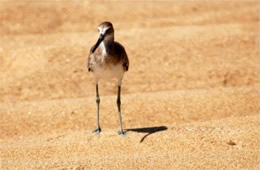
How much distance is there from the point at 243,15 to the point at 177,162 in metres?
10.1

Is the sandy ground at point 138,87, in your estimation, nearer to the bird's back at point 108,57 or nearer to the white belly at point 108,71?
the white belly at point 108,71

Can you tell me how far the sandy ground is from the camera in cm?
664

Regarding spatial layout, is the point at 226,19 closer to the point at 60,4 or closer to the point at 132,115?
the point at 60,4

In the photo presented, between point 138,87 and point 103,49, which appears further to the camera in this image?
point 138,87

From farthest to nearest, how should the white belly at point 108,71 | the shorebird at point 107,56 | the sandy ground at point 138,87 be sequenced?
the white belly at point 108,71 → the shorebird at point 107,56 → the sandy ground at point 138,87

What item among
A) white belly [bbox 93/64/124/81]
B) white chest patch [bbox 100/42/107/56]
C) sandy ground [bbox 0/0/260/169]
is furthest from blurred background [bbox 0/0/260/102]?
white chest patch [bbox 100/42/107/56]

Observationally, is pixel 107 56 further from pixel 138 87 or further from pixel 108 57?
pixel 138 87

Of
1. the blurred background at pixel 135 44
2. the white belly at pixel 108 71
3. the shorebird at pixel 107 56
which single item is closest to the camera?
the shorebird at pixel 107 56

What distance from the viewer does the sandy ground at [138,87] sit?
6.64 m

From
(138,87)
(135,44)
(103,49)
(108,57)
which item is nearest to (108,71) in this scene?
(108,57)

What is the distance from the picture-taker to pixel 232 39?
12914mm

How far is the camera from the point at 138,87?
10.5m

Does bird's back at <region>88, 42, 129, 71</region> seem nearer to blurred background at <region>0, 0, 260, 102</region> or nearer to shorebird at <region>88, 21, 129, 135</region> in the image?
shorebird at <region>88, 21, 129, 135</region>

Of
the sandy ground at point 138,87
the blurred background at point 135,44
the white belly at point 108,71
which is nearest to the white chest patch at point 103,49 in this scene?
the white belly at point 108,71
